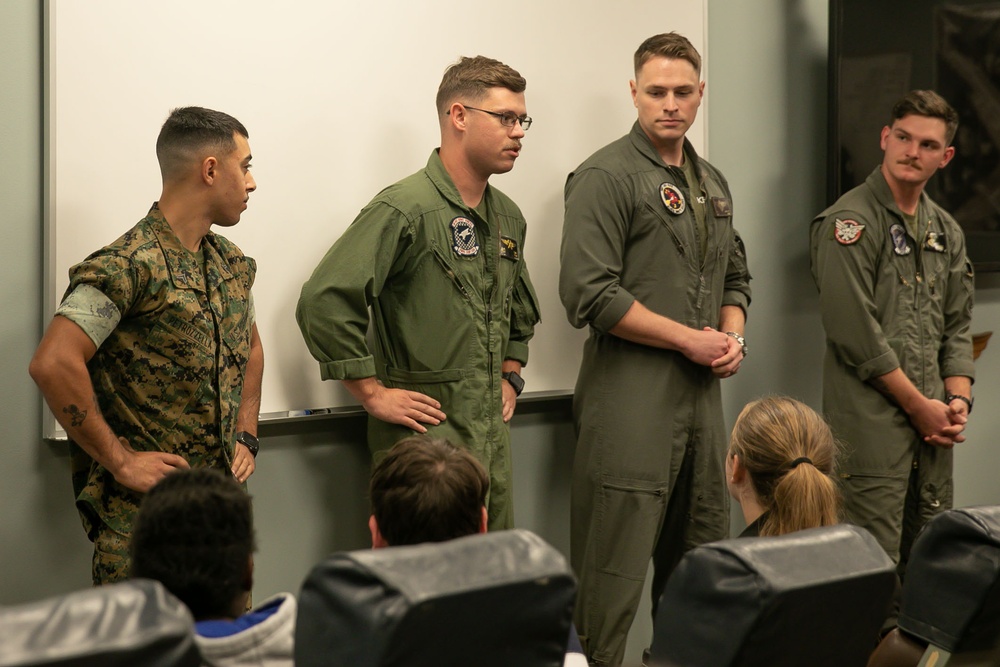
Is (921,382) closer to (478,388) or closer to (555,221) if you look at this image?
(555,221)

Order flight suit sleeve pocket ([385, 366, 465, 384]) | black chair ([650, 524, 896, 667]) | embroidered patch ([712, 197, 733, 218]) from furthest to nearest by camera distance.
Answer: embroidered patch ([712, 197, 733, 218]) < flight suit sleeve pocket ([385, 366, 465, 384]) < black chair ([650, 524, 896, 667])

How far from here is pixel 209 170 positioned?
2453 mm

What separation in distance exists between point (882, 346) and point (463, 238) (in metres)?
1.40

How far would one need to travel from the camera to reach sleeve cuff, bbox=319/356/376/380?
2.79m

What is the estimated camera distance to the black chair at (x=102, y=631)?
1.07 meters

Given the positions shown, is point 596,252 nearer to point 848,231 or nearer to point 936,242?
point 848,231

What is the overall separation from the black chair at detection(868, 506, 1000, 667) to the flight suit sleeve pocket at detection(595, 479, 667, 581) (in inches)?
53.4

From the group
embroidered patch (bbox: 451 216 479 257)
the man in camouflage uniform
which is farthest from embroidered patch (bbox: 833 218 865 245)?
the man in camouflage uniform

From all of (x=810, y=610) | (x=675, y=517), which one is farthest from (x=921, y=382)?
(x=810, y=610)

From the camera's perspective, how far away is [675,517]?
3271 millimetres

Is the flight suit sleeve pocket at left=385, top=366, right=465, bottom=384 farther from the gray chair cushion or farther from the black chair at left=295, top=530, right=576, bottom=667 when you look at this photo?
the black chair at left=295, top=530, right=576, bottom=667

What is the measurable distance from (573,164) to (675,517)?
1102mm

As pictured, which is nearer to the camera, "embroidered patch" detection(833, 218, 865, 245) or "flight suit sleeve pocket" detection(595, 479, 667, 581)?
"flight suit sleeve pocket" detection(595, 479, 667, 581)

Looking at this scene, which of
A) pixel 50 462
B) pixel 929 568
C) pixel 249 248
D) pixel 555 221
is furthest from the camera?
pixel 555 221
